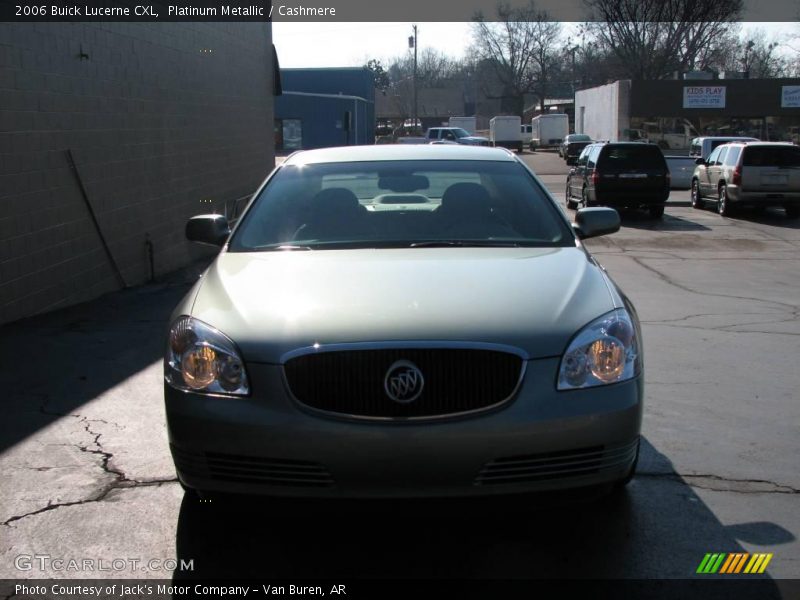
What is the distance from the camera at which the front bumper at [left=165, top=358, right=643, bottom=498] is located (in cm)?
332

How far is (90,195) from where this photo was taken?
10.1m

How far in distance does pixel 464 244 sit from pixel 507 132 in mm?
63066

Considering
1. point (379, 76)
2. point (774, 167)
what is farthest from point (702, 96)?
point (379, 76)

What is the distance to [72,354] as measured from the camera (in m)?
7.41

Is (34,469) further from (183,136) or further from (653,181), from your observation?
(653,181)

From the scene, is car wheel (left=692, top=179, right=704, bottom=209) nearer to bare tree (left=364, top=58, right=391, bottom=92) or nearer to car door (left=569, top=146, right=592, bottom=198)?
car door (left=569, top=146, right=592, bottom=198)

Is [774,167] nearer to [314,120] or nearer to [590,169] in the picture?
[590,169]

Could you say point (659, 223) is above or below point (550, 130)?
below

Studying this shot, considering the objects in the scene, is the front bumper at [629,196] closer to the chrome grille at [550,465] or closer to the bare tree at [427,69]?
the chrome grille at [550,465]

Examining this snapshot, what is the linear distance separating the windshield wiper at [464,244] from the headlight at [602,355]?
998mm

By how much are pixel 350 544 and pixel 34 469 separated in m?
1.97

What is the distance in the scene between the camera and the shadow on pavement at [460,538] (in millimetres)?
3443

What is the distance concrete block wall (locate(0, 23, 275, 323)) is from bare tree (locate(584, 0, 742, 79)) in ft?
156

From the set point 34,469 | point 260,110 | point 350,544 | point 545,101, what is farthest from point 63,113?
point 545,101
